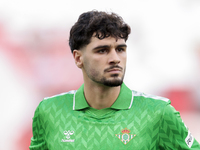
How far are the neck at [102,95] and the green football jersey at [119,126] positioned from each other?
0.04 meters

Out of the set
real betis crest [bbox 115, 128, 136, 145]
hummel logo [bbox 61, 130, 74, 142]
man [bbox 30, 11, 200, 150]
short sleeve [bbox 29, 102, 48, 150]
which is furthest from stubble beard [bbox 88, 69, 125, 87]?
short sleeve [bbox 29, 102, 48, 150]

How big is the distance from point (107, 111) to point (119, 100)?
15 cm

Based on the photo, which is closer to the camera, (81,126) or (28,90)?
(81,126)

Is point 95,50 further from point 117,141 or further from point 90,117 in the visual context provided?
point 117,141

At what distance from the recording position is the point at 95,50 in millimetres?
2539

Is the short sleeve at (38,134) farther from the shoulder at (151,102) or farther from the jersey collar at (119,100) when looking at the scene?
the shoulder at (151,102)

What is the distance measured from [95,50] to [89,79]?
1.00 feet

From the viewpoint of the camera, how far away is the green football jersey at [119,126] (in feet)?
8.09

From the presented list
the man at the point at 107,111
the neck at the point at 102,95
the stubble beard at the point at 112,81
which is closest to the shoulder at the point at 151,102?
the man at the point at 107,111

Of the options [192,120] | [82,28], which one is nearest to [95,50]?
[82,28]

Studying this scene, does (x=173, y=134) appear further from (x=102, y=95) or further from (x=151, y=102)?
(x=102, y=95)

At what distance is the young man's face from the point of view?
2.46 metres

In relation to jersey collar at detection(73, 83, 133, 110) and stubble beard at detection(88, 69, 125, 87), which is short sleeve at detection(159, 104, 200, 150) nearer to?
jersey collar at detection(73, 83, 133, 110)

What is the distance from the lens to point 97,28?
8.46ft
